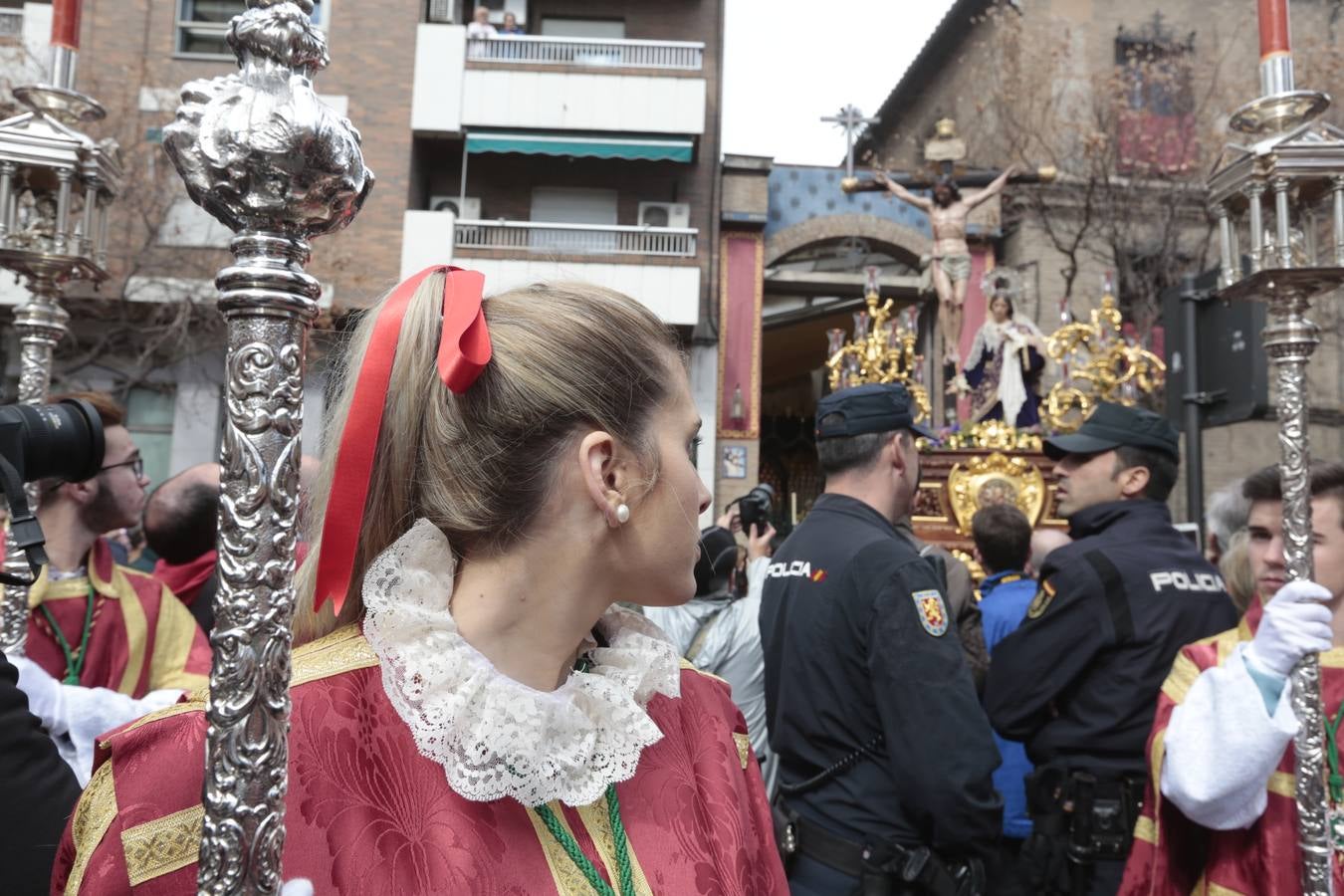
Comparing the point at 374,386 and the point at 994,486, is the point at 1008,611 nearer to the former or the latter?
the point at 994,486

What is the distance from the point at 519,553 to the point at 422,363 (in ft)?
0.98

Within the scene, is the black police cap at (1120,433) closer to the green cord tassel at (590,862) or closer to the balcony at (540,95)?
the green cord tassel at (590,862)

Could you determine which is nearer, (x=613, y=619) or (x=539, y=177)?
(x=613, y=619)

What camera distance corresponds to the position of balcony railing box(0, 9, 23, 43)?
14.2 meters

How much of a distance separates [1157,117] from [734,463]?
26.7 ft

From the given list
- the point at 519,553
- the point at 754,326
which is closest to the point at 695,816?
the point at 519,553

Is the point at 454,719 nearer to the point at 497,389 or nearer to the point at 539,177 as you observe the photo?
the point at 497,389

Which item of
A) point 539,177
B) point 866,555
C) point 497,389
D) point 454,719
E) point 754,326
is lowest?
point 454,719

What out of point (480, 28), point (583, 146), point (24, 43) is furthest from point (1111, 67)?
point (24, 43)

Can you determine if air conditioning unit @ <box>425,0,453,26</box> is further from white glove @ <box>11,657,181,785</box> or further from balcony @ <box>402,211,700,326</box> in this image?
white glove @ <box>11,657,181,785</box>

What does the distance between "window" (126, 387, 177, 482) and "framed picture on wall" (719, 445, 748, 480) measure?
8.06 meters

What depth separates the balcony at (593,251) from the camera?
14.8 m

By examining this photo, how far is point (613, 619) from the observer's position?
1.71 metres

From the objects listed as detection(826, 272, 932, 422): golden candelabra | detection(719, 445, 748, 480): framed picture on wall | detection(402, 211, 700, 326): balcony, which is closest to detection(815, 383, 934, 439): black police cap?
detection(826, 272, 932, 422): golden candelabra
